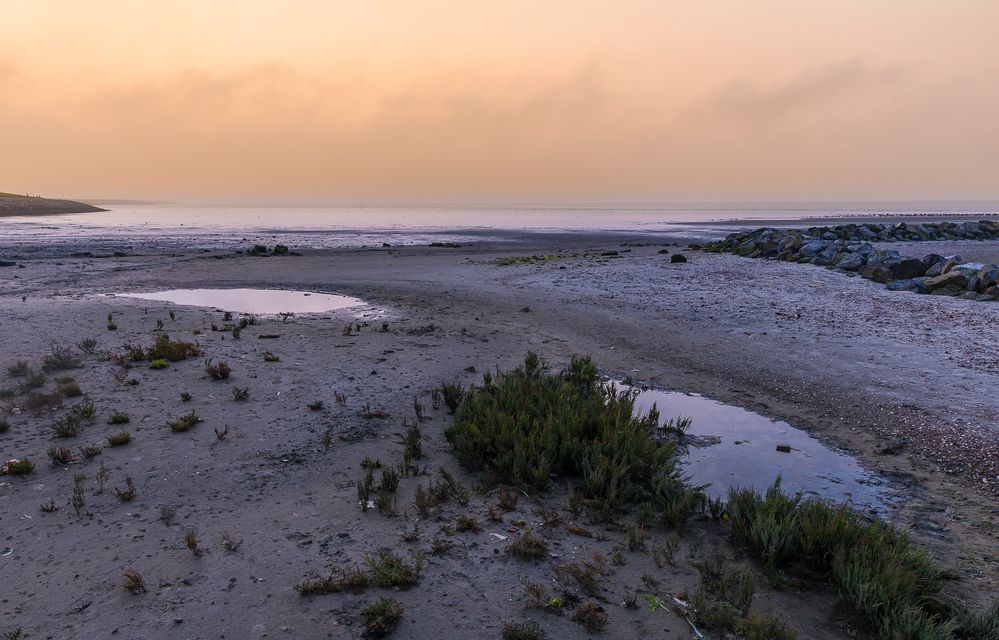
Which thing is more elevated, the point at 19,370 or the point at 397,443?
the point at 19,370

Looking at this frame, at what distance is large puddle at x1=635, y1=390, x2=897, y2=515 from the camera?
686 cm

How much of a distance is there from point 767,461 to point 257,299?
1817 centimetres

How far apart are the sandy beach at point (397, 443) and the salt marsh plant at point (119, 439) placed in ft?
0.27

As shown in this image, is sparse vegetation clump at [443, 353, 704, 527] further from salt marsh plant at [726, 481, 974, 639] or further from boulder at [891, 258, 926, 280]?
boulder at [891, 258, 926, 280]

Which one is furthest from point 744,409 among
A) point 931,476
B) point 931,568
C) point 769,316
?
point 769,316

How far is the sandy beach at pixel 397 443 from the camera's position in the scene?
15.5ft

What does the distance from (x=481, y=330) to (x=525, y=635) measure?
11.3 m

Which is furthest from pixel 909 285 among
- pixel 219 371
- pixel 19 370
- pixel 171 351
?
pixel 19 370

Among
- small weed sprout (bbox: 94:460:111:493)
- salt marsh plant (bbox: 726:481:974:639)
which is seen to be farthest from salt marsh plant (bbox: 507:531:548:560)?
small weed sprout (bbox: 94:460:111:493)

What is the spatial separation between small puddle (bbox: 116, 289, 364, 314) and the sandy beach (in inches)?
55.3

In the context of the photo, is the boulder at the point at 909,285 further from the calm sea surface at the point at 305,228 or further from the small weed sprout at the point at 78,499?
the calm sea surface at the point at 305,228

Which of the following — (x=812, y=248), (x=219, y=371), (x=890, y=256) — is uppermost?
(x=812, y=248)

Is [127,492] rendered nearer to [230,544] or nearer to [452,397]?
[230,544]

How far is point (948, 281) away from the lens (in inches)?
816
